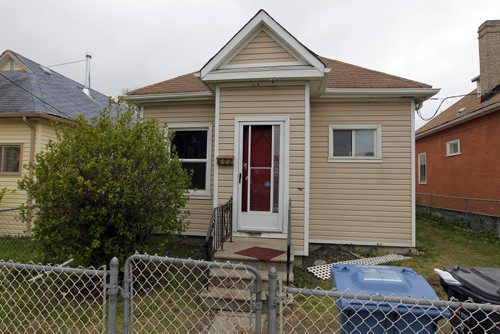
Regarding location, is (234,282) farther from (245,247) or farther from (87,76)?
(87,76)

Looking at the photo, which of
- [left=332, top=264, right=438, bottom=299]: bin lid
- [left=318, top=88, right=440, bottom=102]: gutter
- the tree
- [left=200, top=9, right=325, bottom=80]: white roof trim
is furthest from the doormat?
[left=318, top=88, right=440, bottom=102]: gutter

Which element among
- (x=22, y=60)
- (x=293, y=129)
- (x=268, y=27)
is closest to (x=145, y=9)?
(x=22, y=60)

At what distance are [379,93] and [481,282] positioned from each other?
5198 millimetres

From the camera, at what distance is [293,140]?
19.1 feet

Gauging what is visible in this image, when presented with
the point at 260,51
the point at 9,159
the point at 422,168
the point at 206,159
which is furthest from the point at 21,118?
the point at 422,168

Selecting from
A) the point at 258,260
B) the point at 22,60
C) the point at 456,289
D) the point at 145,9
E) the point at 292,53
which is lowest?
the point at 258,260

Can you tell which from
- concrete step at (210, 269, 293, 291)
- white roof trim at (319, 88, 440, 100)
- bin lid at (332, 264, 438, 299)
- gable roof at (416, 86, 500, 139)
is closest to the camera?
bin lid at (332, 264, 438, 299)

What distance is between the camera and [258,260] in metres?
4.57

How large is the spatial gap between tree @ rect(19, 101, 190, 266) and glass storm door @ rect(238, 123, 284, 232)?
182 cm

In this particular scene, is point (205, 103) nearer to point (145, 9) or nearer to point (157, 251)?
point (157, 251)

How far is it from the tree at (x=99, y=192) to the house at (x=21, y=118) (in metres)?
4.98

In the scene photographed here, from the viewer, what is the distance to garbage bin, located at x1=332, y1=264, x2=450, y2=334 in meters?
1.95

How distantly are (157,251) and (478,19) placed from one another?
43.4ft

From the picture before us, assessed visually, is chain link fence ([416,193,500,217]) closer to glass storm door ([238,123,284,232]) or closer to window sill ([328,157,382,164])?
window sill ([328,157,382,164])
